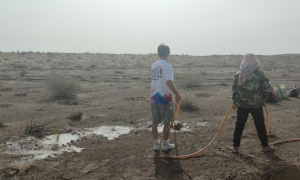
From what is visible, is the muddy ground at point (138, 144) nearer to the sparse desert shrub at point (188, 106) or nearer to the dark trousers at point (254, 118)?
the sparse desert shrub at point (188, 106)

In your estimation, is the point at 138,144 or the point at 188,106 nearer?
the point at 138,144

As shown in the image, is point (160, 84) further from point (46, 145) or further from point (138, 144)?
point (46, 145)

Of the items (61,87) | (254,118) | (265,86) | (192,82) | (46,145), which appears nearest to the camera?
(265,86)

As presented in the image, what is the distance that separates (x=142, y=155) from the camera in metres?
5.32

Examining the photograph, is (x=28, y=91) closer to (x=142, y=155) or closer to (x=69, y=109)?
(x=69, y=109)

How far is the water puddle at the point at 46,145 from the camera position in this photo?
5328mm

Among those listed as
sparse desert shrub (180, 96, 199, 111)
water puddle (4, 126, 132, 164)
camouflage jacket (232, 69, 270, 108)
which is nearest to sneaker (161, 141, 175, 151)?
water puddle (4, 126, 132, 164)

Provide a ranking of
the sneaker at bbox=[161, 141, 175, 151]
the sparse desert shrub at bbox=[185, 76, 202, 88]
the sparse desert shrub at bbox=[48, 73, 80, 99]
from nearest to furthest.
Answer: the sneaker at bbox=[161, 141, 175, 151] → the sparse desert shrub at bbox=[48, 73, 80, 99] → the sparse desert shrub at bbox=[185, 76, 202, 88]

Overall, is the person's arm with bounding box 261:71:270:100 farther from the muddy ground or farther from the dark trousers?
the muddy ground

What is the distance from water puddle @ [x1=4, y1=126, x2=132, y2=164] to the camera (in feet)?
17.5

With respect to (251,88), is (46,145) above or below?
below

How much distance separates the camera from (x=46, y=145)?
587 cm

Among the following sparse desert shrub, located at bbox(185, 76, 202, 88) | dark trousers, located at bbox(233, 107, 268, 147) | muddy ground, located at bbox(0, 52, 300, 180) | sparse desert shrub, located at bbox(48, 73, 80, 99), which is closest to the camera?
muddy ground, located at bbox(0, 52, 300, 180)

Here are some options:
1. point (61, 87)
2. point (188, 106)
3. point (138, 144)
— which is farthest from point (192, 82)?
point (138, 144)
